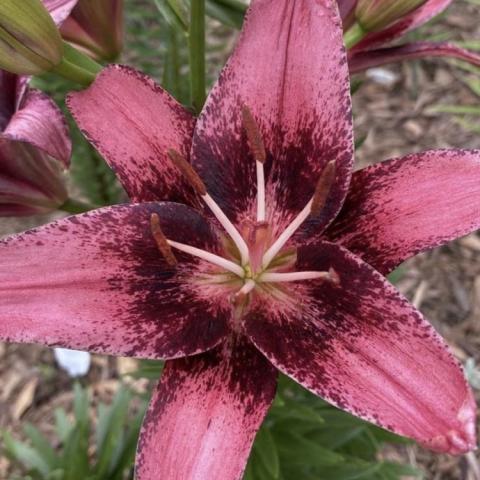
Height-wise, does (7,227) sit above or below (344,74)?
above

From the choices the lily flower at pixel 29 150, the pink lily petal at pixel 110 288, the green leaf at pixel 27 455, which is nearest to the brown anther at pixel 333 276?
the pink lily petal at pixel 110 288

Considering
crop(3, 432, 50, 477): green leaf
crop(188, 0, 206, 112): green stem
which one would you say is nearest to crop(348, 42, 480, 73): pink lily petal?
crop(188, 0, 206, 112): green stem

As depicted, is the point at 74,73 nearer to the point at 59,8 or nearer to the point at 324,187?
the point at 59,8

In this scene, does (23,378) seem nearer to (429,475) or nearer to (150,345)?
(429,475)

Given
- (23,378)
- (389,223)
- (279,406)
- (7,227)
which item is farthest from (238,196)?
(7,227)

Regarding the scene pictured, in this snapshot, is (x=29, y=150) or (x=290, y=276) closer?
(x=290, y=276)

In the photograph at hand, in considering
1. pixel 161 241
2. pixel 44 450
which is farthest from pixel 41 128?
pixel 44 450
